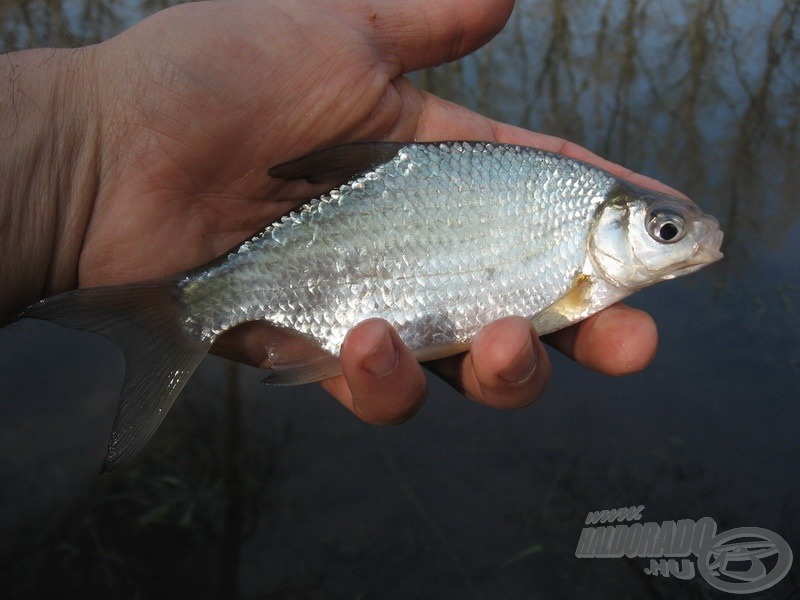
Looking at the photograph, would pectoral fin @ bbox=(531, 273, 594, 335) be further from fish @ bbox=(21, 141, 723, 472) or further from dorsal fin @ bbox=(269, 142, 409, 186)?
dorsal fin @ bbox=(269, 142, 409, 186)

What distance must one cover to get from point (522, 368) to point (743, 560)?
242 centimetres

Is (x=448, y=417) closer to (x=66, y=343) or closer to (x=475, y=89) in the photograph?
(x=66, y=343)

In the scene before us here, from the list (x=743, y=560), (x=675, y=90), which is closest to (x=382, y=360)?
(x=743, y=560)

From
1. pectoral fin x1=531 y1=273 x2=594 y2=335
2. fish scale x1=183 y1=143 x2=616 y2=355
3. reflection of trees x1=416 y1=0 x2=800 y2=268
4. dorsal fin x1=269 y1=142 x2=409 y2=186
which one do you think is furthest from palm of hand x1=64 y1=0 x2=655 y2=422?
reflection of trees x1=416 y1=0 x2=800 y2=268

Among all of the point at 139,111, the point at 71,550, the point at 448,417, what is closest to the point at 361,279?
the point at 139,111

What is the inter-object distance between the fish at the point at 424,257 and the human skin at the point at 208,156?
0.59 ft

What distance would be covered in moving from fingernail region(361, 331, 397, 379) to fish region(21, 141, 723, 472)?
0.23 m

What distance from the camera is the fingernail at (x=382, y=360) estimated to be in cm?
218

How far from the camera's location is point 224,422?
478 centimetres

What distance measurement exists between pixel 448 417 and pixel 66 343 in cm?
285

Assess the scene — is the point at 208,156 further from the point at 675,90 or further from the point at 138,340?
the point at 675,90

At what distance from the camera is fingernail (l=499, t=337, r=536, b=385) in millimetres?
2267

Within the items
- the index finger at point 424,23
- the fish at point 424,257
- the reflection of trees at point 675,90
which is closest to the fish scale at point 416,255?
the fish at point 424,257

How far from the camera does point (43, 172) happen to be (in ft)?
8.46
